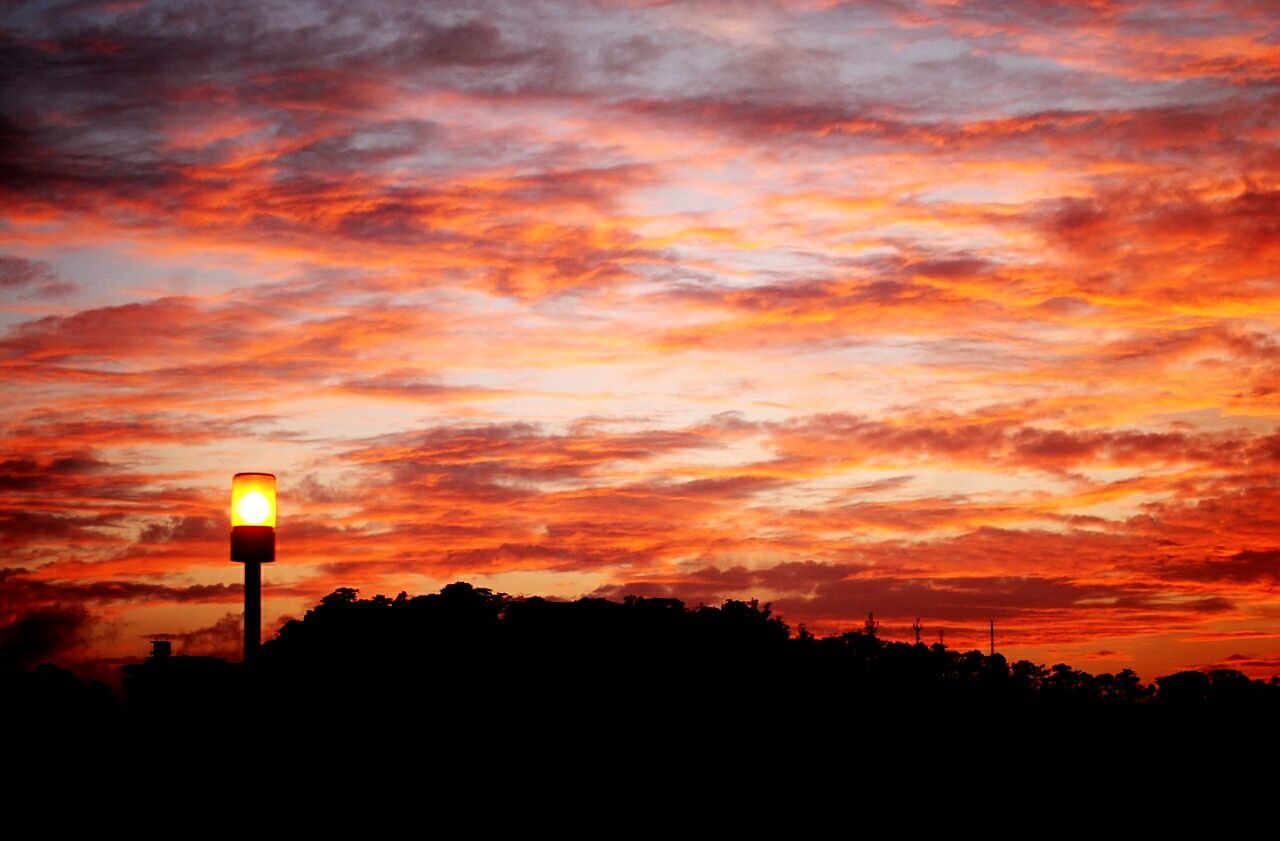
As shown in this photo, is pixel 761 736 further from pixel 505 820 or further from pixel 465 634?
pixel 465 634

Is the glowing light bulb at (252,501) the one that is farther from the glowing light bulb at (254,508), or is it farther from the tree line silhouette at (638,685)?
the tree line silhouette at (638,685)

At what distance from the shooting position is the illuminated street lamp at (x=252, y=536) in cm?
1079

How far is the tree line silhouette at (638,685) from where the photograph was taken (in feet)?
202

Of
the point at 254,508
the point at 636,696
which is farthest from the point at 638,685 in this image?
the point at 254,508

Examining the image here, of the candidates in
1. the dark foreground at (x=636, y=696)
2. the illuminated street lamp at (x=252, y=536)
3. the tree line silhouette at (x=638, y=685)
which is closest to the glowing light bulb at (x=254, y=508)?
the illuminated street lamp at (x=252, y=536)

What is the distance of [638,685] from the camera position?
71.2 metres

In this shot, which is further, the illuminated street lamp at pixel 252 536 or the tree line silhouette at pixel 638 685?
the tree line silhouette at pixel 638 685

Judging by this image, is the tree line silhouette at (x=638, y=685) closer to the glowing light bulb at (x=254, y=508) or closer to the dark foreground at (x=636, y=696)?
the dark foreground at (x=636, y=696)

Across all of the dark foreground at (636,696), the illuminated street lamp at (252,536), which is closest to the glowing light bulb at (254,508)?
the illuminated street lamp at (252,536)

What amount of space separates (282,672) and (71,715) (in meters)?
30.9

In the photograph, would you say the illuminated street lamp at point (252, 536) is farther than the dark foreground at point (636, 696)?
No

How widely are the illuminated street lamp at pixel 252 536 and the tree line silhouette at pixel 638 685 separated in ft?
80.6

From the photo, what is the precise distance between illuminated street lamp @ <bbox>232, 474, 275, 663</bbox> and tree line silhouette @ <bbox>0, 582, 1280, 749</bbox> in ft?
80.6

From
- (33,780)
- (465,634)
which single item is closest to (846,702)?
(465,634)
